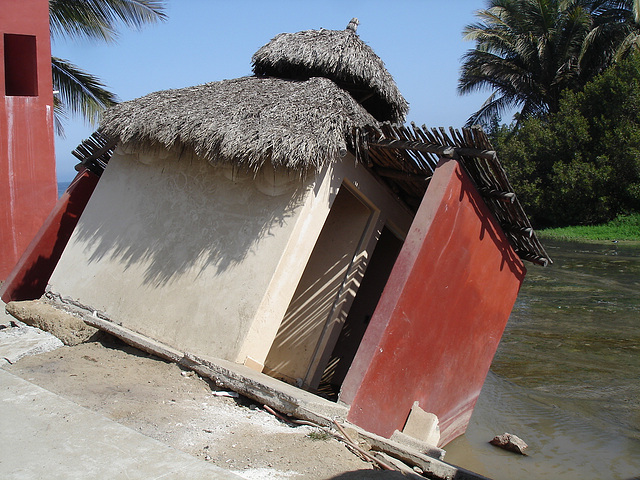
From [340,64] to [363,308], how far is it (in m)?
3.21

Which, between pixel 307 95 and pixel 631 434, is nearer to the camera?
pixel 307 95

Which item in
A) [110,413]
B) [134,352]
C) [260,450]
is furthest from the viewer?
[134,352]

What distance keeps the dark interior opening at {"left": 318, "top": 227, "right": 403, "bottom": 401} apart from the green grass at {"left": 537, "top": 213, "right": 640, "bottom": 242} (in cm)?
1899

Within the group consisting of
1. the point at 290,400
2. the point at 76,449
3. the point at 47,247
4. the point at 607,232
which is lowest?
the point at 76,449

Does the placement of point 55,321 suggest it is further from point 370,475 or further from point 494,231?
point 494,231

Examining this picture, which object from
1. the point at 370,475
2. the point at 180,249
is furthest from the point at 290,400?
the point at 180,249

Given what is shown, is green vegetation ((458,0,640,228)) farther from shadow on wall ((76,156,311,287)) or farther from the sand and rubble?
the sand and rubble

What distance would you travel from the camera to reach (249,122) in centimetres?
596

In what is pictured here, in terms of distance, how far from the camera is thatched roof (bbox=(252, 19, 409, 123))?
7.30m

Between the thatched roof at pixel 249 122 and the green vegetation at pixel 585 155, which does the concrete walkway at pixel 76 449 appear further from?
the green vegetation at pixel 585 155

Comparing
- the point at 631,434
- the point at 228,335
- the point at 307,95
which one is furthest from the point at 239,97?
the point at 631,434

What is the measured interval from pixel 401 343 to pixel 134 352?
8.14 ft

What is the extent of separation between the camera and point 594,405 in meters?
8.64

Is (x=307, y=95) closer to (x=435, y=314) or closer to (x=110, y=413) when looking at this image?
(x=435, y=314)
